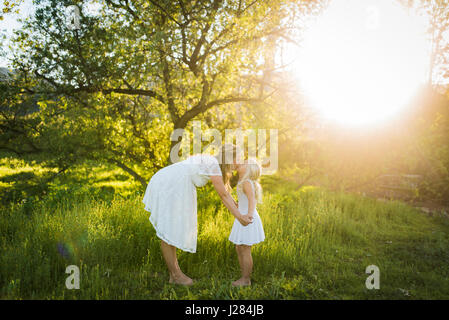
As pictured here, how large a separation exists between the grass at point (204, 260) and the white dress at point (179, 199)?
57cm

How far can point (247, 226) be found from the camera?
3.38 metres

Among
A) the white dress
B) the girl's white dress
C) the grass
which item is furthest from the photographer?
the girl's white dress

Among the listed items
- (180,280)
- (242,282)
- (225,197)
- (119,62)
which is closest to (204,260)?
(180,280)

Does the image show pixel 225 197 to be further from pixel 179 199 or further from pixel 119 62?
pixel 119 62

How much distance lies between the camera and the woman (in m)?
3.22

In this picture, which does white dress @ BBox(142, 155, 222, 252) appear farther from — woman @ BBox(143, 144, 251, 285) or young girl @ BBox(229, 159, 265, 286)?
young girl @ BBox(229, 159, 265, 286)

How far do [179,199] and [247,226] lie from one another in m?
0.85

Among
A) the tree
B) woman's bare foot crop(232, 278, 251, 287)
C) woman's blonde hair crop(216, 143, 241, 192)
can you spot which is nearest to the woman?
woman's blonde hair crop(216, 143, 241, 192)

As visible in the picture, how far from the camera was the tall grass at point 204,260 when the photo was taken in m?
3.12

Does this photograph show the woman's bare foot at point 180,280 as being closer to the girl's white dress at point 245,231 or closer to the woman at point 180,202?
the woman at point 180,202

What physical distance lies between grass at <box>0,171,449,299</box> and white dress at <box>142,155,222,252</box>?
57 centimetres

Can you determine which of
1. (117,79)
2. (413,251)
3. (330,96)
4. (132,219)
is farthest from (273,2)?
(413,251)

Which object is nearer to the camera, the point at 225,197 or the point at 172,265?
the point at 225,197
